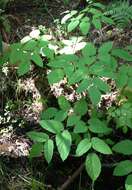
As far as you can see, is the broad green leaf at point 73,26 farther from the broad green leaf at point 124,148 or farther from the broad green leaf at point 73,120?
the broad green leaf at point 124,148

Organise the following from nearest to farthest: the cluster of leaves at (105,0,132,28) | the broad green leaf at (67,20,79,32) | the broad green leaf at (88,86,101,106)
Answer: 1. the broad green leaf at (88,86,101,106)
2. the broad green leaf at (67,20,79,32)
3. the cluster of leaves at (105,0,132,28)

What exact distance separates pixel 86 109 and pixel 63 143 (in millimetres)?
340

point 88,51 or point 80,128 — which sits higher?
point 88,51

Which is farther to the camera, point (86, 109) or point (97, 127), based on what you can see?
point (86, 109)

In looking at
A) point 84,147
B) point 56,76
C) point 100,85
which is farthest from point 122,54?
point 84,147

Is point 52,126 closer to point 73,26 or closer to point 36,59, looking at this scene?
point 36,59

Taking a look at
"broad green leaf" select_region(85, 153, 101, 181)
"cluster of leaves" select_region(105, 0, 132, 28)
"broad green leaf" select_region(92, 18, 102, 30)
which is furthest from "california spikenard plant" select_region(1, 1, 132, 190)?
"cluster of leaves" select_region(105, 0, 132, 28)

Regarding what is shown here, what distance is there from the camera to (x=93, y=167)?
189 cm

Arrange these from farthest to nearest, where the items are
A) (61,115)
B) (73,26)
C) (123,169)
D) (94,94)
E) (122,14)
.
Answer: (122,14) → (73,26) → (61,115) → (94,94) → (123,169)

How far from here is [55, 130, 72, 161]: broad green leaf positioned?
Answer: 1.88 metres

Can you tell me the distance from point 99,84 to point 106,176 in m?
0.70

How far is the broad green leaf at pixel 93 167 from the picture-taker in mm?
1864

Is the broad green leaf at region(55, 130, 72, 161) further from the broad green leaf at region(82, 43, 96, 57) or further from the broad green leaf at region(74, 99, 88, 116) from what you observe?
the broad green leaf at region(82, 43, 96, 57)

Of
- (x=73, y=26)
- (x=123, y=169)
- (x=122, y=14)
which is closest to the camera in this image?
(x=123, y=169)
